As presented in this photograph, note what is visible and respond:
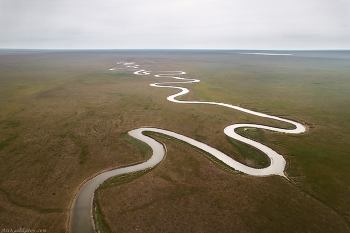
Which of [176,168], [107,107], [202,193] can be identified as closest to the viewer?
[202,193]

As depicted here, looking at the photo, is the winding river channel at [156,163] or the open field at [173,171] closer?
the open field at [173,171]

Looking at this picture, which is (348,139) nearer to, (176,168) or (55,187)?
(176,168)

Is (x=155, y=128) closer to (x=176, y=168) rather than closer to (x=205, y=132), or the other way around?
(x=205, y=132)

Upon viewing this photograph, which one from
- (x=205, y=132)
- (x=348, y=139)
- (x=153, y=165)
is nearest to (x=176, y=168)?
(x=153, y=165)

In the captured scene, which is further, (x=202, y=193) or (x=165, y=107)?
(x=165, y=107)

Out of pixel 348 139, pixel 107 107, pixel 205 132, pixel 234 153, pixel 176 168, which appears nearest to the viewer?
pixel 176 168

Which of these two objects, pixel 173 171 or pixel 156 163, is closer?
pixel 173 171

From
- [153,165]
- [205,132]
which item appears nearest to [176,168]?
[153,165]

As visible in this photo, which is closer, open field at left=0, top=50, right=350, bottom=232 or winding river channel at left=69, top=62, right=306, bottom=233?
open field at left=0, top=50, right=350, bottom=232

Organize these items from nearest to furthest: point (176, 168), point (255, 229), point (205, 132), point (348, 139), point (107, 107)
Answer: point (255, 229)
point (176, 168)
point (348, 139)
point (205, 132)
point (107, 107)
